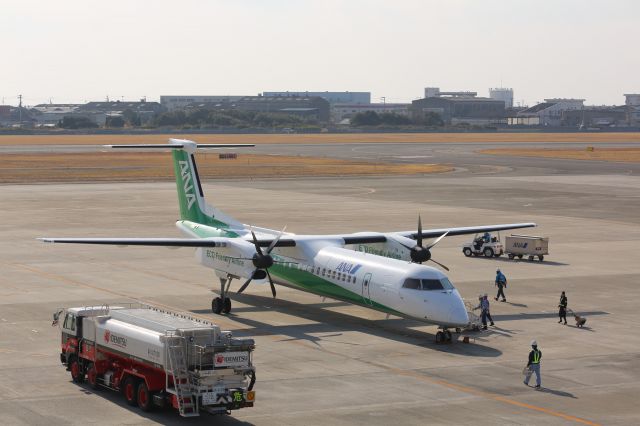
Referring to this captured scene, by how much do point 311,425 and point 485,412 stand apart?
4.80m

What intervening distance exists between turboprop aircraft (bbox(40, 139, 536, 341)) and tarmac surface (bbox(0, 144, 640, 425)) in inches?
49.0

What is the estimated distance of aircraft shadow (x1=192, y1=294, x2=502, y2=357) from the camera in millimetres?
34625

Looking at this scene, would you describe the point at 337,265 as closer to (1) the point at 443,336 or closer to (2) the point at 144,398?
(1) the point at 443,336

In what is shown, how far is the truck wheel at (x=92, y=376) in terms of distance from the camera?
28203mm

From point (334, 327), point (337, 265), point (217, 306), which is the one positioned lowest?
point (334, 327)

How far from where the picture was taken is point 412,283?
35.1 m

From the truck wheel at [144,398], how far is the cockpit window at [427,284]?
38.8 ft

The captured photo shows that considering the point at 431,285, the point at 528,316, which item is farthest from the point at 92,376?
the point at 528,316

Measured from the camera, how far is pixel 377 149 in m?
196

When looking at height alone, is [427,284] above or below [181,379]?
above

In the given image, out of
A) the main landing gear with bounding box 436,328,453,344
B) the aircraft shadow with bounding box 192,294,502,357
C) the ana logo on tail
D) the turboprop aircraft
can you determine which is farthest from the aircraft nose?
the ana logo on tail

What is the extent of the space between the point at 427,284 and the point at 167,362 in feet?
41.2

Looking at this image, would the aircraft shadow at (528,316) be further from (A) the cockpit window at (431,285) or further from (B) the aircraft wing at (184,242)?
(B) the aircraft wing at (184,242)

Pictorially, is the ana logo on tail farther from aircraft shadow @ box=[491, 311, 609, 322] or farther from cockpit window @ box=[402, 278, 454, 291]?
aircraft shadow @ box=[491, 311, 609, 322]
